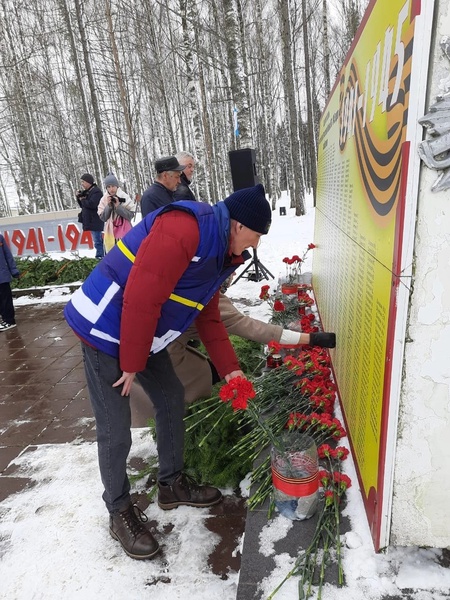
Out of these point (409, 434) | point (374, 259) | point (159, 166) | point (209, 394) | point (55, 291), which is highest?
point (159, 166)

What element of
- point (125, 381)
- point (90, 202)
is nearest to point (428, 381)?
point (125, 381)

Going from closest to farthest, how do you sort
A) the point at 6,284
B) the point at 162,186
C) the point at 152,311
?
the point at 152,311 < the point at 162,186 < the point at 6,284

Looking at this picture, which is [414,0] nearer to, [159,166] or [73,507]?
[73,507]

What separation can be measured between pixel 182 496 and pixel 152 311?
126cm

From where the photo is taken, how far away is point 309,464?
1754 mm

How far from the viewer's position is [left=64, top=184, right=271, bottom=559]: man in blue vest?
1662mm

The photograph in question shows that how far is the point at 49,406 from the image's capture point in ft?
12.5

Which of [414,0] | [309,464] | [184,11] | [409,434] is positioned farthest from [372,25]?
[184,11]

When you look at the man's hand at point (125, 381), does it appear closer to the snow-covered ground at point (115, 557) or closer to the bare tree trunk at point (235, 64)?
the snow-covered ground at point (115, 557)

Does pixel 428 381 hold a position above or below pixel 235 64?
below

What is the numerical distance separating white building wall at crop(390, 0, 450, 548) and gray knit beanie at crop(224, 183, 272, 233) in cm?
62

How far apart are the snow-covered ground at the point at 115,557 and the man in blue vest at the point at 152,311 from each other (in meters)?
0.14

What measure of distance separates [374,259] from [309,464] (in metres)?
0.90

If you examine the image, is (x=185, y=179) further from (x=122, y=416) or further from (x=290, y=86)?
(x=290, y=86)
